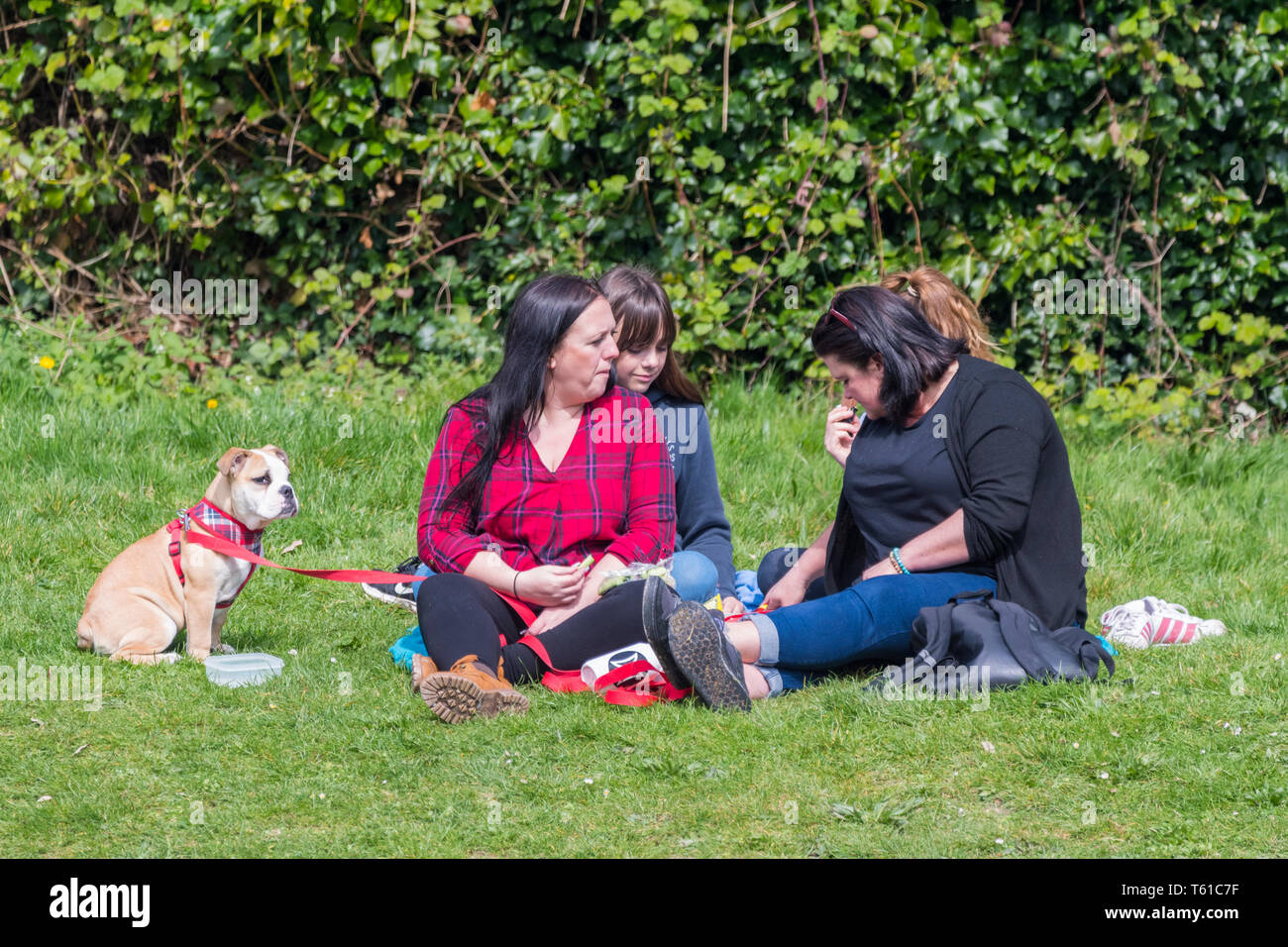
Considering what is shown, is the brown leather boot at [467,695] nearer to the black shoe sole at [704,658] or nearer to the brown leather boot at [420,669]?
the brown leather boot at [420,669]

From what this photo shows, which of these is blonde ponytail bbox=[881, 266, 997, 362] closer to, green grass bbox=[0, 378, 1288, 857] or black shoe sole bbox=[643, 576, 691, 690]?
green grass bbox=[0, 378, 1288, 857]

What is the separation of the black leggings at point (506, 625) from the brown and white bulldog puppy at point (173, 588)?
0.58m

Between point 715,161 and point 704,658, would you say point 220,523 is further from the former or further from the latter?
point 715,161

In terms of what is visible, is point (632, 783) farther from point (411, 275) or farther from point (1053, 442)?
point (411, 275)

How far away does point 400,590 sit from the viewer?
17.1ft

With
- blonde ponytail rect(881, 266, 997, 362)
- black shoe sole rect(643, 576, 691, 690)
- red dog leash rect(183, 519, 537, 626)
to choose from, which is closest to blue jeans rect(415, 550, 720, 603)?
red dog leash rect(183, 519, 537, 626)

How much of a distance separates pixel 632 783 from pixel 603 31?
5471 mm

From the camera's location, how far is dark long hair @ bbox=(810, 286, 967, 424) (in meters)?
4.20

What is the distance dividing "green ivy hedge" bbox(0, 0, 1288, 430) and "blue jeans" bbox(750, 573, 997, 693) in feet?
11.7

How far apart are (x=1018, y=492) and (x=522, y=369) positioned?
64.1 inches

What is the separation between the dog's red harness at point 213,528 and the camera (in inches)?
166

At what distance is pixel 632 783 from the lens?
3.40 metres

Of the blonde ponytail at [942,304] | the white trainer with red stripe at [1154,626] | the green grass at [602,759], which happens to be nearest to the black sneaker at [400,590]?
the green grass at [602,759]
